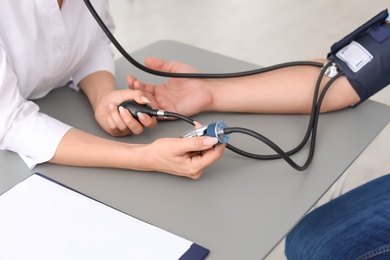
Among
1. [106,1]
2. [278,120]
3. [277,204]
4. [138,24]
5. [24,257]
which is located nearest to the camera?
[24,257]

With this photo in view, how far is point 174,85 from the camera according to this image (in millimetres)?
1059

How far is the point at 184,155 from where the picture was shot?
2.62 feet

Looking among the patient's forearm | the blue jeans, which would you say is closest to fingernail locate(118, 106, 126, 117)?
the patient's forearm

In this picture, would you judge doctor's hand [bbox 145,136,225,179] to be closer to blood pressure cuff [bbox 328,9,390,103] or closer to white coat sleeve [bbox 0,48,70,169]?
white coat sleeve [bbox 0,48,70,169]

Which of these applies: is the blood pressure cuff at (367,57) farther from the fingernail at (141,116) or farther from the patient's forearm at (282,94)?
the fingernail at (141,116)

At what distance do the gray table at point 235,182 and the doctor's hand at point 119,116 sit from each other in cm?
2

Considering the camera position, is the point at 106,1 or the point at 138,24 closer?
the point at 106,1

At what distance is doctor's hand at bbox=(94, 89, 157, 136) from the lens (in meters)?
0.91

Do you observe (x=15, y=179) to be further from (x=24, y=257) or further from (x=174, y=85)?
(x=174, y=85)

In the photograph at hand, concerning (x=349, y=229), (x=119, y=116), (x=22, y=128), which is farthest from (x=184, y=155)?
(x=349, y=229)

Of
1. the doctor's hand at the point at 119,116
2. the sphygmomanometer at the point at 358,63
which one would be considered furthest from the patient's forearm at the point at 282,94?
the doctor's hand at the point at 119,116

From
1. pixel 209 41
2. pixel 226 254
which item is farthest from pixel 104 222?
pixel 209 41

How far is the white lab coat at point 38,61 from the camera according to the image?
2.81ft

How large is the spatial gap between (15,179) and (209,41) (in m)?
2.23
